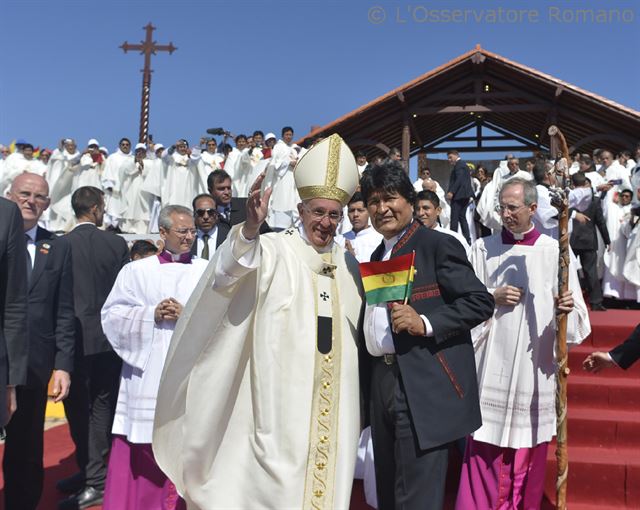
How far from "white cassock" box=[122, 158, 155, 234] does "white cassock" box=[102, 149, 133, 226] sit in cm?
10

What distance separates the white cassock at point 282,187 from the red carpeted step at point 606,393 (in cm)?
862

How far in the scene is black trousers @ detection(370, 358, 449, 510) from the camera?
111 inches

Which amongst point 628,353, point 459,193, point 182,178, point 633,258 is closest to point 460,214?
point 459,193

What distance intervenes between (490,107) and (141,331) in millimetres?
14691

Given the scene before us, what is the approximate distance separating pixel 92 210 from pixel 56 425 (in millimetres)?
3535

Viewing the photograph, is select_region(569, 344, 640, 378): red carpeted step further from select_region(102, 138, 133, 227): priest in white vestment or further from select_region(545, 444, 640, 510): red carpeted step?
select_region(102, 138, 133, 227): priest in white vestment

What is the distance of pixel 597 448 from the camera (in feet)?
17.0

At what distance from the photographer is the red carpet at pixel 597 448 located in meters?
4.70

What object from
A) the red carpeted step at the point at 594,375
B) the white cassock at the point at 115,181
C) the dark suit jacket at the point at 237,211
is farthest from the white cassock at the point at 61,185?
the red carpeted step at the point at 594,375

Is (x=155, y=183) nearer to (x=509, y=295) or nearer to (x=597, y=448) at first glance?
(x=597, y=448)

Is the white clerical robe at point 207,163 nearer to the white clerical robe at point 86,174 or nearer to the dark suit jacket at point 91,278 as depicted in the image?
the white clerical robe at point 86,174

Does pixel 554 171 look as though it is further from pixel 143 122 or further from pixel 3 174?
pixel 143 122

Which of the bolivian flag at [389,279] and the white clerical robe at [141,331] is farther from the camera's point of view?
the white clerical robe at [141,331]

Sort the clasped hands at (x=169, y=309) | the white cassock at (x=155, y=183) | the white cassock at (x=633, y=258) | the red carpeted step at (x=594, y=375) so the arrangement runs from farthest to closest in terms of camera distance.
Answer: the white cassock at (x=155, y=183), the white cassock at (x=633, y=258), the red carpeted step at (x=594, y=375), the clasped hands at (x=169, y=309)
